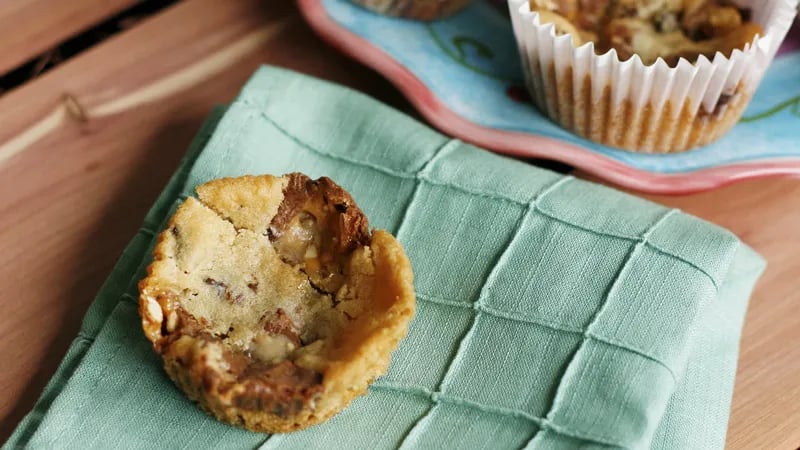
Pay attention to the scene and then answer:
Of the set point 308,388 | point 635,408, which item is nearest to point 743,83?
point 635,408

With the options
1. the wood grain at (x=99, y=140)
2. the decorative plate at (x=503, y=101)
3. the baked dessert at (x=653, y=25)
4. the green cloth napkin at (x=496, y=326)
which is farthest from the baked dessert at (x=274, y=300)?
the baked dessert at (x=653, y=25)

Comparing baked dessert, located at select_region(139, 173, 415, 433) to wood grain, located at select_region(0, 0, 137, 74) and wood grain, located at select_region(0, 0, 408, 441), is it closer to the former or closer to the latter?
wood grain, located at select_region(0, 0, 408, 441)

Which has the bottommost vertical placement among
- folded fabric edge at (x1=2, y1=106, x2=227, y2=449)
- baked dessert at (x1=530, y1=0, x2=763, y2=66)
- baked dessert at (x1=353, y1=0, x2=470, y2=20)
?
folded fabric edge at (x1=2, y1=106, x2=227, y2=449)

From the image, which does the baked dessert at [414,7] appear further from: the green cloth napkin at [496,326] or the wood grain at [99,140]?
the green cloth napkin at [496,326]

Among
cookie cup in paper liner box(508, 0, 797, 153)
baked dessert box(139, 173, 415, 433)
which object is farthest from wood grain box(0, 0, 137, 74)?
cookie cup in paper liner box(508, 0, 797, 153)

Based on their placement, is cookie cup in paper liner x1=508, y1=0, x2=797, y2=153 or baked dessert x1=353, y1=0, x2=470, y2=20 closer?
cookie cup in paper liner x1=508, y1=0, x2=797, y2=153

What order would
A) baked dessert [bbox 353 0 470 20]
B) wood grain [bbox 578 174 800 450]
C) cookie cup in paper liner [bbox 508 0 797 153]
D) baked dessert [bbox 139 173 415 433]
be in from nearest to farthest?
1. baked dessert [bbox 139 173 415 433]
2. wood grain [bbox 578 174 800 450]
3. cookie cup in paper liner [bbox 508 0 797 153]
4. baked dessert [bbox 353 0 470 20]
